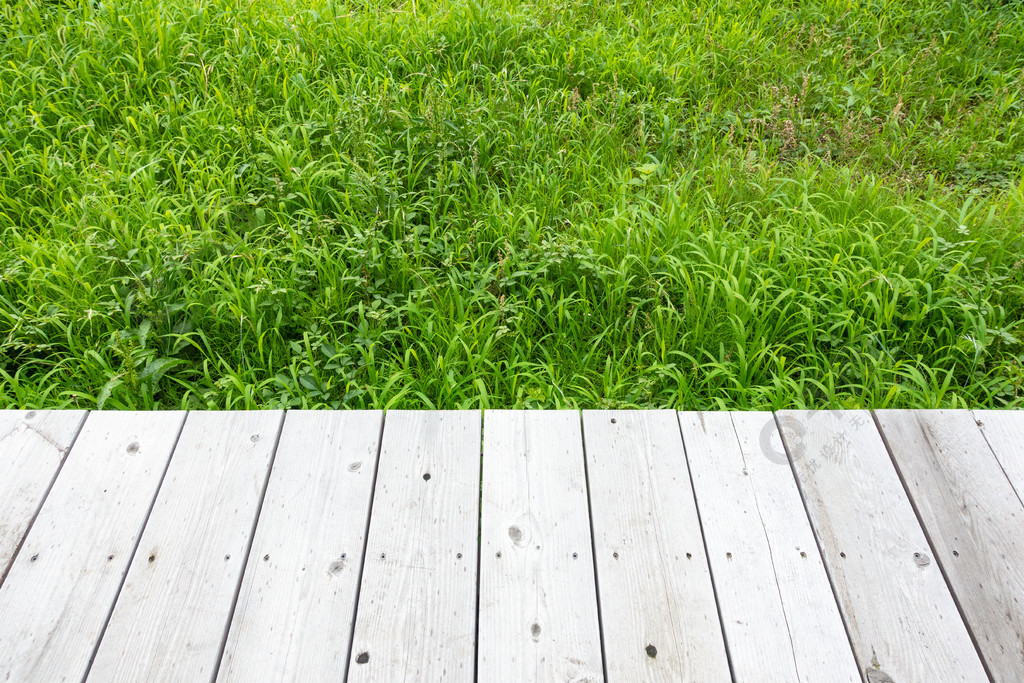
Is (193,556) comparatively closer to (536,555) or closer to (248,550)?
(248,550)

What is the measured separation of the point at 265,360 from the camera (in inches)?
97.9

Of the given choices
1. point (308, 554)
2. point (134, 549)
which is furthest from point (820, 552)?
point (134, 549)

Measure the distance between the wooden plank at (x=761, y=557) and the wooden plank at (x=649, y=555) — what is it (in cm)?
3

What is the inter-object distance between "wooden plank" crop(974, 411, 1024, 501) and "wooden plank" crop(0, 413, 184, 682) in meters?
2.01

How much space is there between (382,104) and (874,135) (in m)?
2.53

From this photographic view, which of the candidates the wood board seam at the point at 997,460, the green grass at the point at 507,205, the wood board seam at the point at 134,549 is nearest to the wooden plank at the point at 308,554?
the wood board seam at the point at 134,549

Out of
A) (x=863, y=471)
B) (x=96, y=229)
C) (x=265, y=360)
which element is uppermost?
(x=863, y=471)

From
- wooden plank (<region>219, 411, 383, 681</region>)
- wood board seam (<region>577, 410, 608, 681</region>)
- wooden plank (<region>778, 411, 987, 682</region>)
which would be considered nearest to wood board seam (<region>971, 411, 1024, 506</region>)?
wooden plank (<region>778, 411, 987, 682</region>)

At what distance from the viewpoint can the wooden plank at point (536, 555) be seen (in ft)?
4.14

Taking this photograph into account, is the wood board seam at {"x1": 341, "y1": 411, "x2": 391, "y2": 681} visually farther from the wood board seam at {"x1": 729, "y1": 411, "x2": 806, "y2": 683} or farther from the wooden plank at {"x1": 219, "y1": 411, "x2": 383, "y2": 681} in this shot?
the wood board seam at {"x1": 729, "y1": 411, "x2": 806, "y2": 683}

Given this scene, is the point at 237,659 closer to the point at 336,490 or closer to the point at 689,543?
the point at 336,490

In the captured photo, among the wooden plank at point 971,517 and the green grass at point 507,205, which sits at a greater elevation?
the wooden plank at point 971,517

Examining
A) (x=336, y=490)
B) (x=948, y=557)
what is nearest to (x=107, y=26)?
(x=336, y=490)

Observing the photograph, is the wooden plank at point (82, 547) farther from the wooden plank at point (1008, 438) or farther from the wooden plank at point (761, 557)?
the wooden plank at point (1008, 438)
